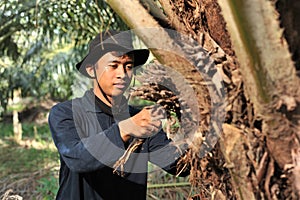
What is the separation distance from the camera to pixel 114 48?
5.36ft

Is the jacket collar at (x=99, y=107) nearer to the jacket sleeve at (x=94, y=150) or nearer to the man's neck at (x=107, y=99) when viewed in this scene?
the man's neck at (x=107, y=99)

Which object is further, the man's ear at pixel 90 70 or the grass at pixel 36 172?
the grass at pixel 36 172

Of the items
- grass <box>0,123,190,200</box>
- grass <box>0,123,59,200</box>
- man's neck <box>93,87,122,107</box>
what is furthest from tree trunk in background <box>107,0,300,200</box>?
grass <box>0,123,59,200</box>

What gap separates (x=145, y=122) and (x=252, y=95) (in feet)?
0.98

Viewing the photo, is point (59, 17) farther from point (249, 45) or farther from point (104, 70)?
point (249, 45)

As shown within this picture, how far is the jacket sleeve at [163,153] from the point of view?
155cm

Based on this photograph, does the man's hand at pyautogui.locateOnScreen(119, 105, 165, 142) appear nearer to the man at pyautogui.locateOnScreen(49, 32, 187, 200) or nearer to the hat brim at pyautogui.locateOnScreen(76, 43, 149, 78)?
the man at pyautogui.locateOnScreen(49, 32, 187, 200)

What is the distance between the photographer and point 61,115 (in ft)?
5.24

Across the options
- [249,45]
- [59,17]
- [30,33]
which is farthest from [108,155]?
[30,33]

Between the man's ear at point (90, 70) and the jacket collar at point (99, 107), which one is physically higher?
the man's ear at point (90, 70)

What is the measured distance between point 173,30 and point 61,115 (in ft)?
1.79

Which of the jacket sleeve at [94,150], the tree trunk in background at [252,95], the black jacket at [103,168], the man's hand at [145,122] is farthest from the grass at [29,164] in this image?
the tree trunk in background at [252,95]

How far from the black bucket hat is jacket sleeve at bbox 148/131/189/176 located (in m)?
0.28

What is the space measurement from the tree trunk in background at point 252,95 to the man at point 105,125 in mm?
319
